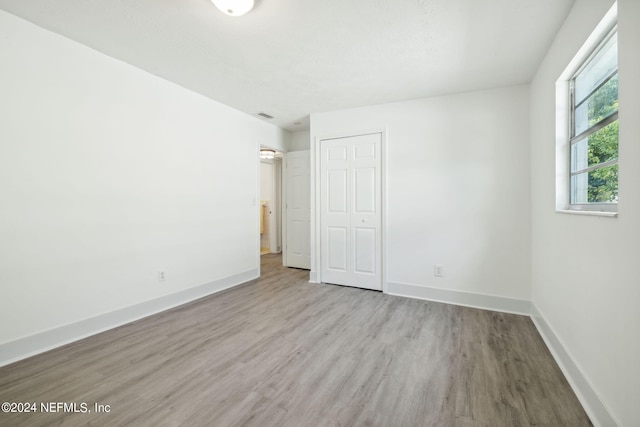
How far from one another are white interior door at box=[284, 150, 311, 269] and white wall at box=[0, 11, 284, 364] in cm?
152

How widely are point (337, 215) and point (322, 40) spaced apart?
2.28 m

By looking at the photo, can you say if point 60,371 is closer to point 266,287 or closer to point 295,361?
point 295,361

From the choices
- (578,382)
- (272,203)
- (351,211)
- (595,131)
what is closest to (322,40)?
(595,131)

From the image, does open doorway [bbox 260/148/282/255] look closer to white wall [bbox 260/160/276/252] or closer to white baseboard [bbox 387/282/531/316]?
white wall [bbox 260/160/276/252]

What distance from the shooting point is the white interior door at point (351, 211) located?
3.63 m

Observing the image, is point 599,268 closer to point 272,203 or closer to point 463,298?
point 463,298

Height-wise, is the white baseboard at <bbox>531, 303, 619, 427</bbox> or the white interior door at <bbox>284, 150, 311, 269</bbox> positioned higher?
the white interior door at <bbox>284, 150, 311, 269</bbox>

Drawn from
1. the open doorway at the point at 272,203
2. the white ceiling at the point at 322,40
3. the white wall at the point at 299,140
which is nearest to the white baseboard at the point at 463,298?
the white ceiling at the point at 322,40

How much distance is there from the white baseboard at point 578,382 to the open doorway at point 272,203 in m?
4.92

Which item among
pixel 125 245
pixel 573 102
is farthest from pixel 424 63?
pixel 125 245

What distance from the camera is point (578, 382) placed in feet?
5.34

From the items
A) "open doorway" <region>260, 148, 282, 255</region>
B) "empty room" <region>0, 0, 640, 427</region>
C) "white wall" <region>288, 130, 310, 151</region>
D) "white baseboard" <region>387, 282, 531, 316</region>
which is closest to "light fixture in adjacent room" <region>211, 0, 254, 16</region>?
"empty room" <region>0, 0, 640, 427</region>

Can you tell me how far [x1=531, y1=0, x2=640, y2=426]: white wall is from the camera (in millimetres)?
1138

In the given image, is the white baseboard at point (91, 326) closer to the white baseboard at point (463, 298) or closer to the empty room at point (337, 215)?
the empty room at point (337, 215)
